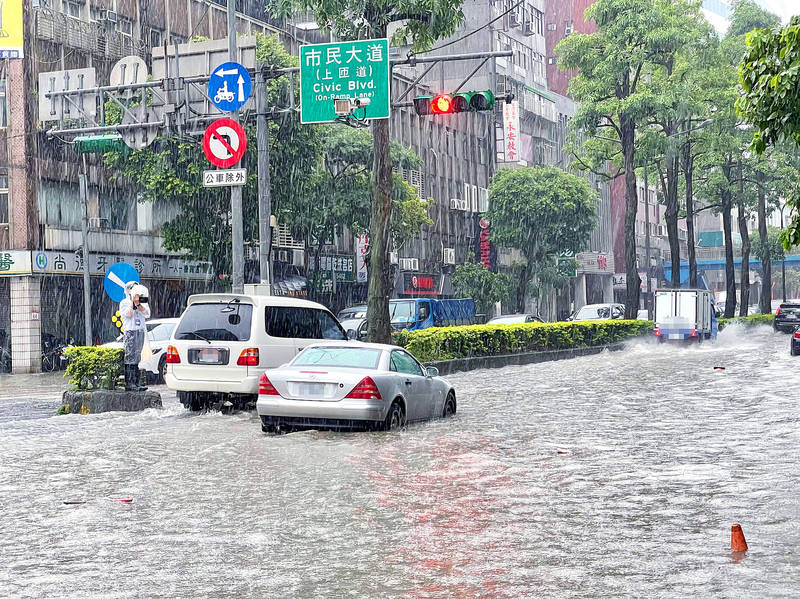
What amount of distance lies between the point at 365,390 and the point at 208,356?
14.3ft

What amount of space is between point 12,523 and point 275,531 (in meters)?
2.13

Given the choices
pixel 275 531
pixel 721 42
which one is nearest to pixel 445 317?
pixel 721 42

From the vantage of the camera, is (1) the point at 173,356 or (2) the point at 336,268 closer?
(1) the point at 173,356

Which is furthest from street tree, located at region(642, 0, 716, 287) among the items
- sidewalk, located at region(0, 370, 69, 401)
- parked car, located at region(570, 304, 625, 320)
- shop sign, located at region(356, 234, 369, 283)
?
sidewalk, located at region(0, 370, 69, 401)

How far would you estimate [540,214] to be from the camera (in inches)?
2729

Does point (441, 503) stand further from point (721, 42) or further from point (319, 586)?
point (721, 42)

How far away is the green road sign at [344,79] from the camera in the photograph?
2408cm

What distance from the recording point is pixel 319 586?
745 centimetres

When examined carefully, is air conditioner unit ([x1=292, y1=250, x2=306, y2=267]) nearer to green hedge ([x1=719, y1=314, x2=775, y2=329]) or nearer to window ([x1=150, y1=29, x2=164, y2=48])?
window ([x1=150, y1=29, x2=164, y2=48])

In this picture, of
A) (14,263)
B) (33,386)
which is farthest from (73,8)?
(33,386)

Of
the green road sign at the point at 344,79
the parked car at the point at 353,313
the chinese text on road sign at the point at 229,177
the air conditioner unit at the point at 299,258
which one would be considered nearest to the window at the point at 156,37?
the air conditioner unit at the point at 299,258

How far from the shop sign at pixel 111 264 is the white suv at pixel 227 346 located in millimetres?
23553

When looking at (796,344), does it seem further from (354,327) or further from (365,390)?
(365,390)

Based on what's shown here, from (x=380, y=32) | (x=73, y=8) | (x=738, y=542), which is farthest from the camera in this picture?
(x=73, y=8)
